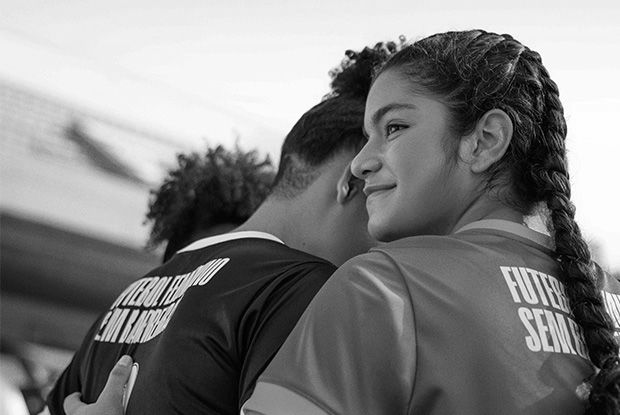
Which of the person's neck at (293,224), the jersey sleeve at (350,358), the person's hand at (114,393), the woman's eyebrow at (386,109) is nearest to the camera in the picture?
the jersey sleeve at (350,358)

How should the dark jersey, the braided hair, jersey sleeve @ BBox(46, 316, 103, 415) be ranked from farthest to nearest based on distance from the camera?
1. jersey sleeve @ BBox(46, 316, 103, 415)
2. the dark jersey
3. the braided hair

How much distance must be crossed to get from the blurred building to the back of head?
16.3 ft

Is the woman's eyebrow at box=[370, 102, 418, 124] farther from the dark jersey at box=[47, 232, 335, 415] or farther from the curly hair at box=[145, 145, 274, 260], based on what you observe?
the curly hair at box=[145, 145, 274, 260]

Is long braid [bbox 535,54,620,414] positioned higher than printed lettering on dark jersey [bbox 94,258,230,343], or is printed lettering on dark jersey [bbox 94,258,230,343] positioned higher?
long braid [bbox 535,54,620,414]

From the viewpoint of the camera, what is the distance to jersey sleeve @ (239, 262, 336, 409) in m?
1.58

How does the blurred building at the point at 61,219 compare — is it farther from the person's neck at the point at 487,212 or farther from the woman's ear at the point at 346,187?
the person's neck at the point at 487,212

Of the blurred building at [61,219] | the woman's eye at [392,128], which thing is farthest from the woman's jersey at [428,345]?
the blurred building at [61,219]

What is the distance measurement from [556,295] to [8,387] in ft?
16.7

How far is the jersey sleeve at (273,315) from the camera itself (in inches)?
62.4

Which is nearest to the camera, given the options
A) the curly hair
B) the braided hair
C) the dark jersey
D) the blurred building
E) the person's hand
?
the braided hair

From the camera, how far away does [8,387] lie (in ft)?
19.4

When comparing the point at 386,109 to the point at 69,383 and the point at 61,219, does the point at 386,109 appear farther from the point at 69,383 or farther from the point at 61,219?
the point at 61,219

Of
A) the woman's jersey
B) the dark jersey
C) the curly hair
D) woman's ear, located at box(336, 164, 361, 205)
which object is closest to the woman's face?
the woman's jersey

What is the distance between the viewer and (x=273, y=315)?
1.64 meters
